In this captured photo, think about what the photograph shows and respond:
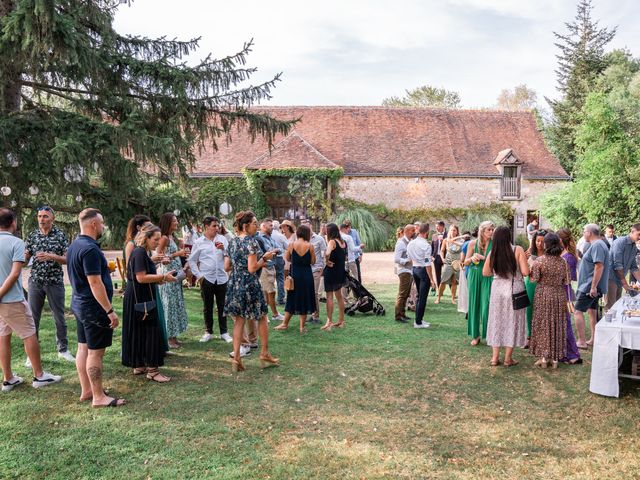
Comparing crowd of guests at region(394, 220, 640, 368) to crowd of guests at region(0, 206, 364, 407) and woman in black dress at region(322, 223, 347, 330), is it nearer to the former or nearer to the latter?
woman in black dress at region(322, 223, 347, 330)

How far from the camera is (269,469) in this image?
12.4 ft

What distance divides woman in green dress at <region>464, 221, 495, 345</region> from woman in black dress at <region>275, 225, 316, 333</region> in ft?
7.87

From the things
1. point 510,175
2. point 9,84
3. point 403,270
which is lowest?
point 403,270

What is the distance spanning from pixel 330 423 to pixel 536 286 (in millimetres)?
3275

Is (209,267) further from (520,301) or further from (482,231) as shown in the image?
(520,301)

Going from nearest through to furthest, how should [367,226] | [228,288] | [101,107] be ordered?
[228,288], [101,107], [367,226]

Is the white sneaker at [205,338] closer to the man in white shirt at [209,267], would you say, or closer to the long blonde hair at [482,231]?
the man in white shirt at [209,267]

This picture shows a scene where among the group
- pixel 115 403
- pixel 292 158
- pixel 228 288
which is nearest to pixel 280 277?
pixel 228 288

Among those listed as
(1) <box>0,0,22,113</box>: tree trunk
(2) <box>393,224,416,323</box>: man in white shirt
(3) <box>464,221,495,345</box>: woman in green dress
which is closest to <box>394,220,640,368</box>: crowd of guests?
(3) <box>464,221,495,345</box>: woman in green dress

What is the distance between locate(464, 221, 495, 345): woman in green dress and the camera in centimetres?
695

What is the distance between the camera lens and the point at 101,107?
29.5 feet

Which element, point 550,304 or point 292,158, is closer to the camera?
point 550,304

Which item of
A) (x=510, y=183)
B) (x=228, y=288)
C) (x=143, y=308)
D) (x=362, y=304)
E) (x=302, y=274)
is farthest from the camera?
(x=510, y=183)

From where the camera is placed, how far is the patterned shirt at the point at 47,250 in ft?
20.1
